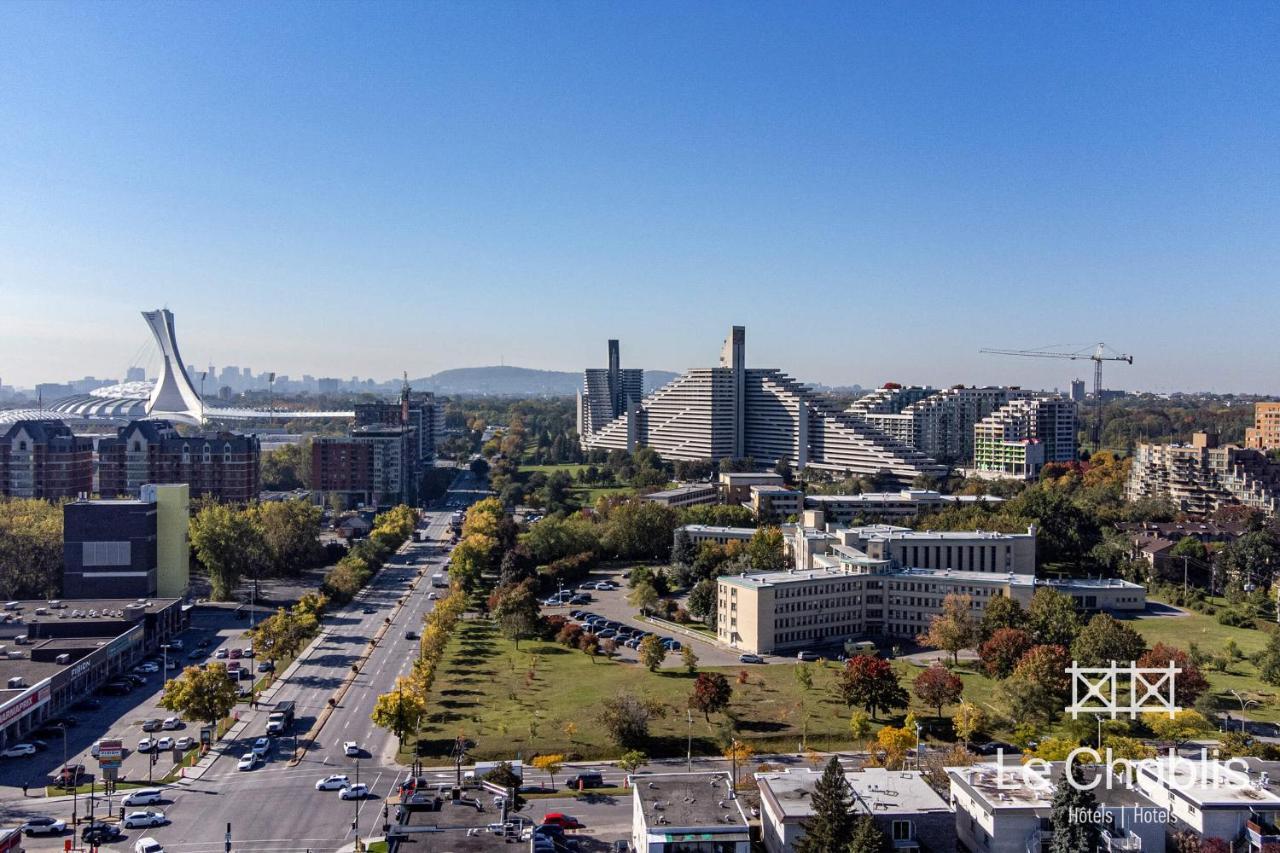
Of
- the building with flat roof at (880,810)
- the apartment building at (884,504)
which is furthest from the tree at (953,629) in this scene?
the apartment building at (884,504)

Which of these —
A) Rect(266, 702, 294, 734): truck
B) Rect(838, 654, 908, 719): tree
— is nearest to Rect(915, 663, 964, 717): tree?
Rect(838, 654, 908, 719): tree

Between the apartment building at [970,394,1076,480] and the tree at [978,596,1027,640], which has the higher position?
the apartment building at [970,394,1076,480]

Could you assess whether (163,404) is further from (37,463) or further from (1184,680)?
(1184,680)

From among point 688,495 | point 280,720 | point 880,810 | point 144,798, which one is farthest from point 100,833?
point 688,495

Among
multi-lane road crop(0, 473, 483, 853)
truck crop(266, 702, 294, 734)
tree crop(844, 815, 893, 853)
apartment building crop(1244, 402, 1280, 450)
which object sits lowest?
multi-lane road crop(0, 473, 483, 853)

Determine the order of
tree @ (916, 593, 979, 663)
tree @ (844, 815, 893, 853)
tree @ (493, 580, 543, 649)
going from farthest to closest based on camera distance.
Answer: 1. tree @ (493, 580, 543, 649)
2. tree @ (916, 593, 979, 663)
3. tree @ (844, 815, 893, 853)

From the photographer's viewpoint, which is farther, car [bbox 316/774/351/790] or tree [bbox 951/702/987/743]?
tree [bbox 951/702/987/743]

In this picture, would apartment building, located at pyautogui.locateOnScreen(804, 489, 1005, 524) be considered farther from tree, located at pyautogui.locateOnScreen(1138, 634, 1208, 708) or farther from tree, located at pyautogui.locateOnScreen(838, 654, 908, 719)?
tree, located at pyautogui.locateOnScreen(838, 654, 908, 719)
